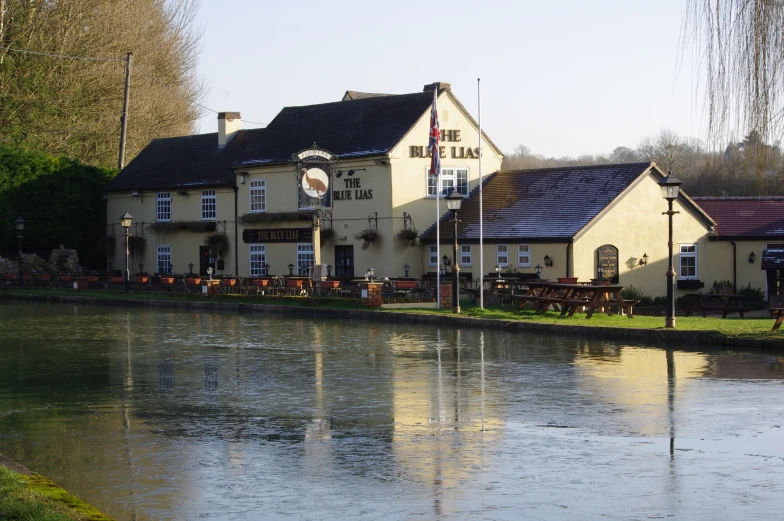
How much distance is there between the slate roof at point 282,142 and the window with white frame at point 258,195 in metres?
0.91

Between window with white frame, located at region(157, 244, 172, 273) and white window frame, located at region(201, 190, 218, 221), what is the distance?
325 centimetres

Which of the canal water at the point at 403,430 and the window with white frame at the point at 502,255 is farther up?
the window with white frame at the point at 502,255

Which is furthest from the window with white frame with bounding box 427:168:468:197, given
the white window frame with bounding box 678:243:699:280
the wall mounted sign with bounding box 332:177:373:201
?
the white window frame with bounding box 678:243:699:280

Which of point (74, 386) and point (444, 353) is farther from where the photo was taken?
point (444, 353)

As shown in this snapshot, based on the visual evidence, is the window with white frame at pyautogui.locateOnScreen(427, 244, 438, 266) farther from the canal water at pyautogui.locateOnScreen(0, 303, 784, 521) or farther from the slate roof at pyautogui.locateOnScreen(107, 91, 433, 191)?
the canal water at pyautogui.locateOnScreen(0, 303, 784, 521)

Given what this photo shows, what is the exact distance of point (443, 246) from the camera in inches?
1624

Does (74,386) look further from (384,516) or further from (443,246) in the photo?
(443,246)

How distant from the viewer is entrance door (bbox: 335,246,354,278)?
43.2 m

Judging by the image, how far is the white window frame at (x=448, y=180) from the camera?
42.6 metres

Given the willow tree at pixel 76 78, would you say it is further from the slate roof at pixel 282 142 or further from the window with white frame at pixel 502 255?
the window with white frame at pixel 502 255

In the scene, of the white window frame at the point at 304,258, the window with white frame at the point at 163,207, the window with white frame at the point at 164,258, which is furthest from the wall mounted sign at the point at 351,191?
the window with white frame at the point at 164,258

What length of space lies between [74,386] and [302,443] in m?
5.90

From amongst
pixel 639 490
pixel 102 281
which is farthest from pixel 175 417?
pixel 102 281

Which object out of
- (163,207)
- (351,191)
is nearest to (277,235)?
(351,191)
